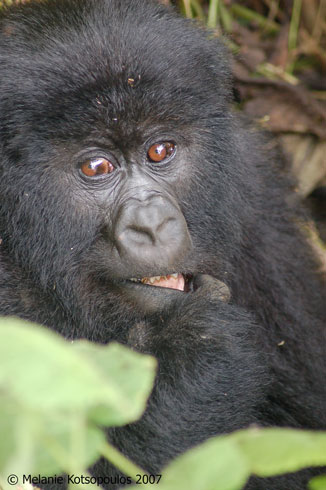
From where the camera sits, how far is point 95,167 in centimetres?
333

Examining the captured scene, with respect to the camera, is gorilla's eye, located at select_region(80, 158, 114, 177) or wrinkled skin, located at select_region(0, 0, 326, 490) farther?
gorilla's eye, located at select_region(80, 158, 114, 177)

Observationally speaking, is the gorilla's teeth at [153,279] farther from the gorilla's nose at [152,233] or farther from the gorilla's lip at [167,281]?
the gorilla's nose at [152,233]

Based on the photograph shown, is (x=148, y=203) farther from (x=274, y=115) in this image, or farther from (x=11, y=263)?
(x=274, y=115)

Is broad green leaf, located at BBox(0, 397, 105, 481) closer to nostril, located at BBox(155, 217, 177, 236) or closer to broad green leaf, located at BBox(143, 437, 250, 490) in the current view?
broad green leaf, located at BBox(143, 437, 250, 490)

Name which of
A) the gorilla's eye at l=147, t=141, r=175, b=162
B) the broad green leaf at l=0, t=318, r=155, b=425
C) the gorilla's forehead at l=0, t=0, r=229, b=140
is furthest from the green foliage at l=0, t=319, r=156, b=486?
the gorilla's eye at l=147, t=141, r=175, b=162

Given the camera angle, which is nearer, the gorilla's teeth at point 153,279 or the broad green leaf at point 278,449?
the broad green leaf at point 278,449

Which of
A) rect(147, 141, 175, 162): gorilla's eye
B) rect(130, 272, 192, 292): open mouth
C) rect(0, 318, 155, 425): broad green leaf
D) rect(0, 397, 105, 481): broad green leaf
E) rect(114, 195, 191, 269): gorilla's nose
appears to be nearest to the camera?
rect(0, 318, 155, 425): broad green leaf

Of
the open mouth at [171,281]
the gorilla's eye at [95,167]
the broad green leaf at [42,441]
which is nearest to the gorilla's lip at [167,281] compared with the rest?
the open mouth at [171,281]

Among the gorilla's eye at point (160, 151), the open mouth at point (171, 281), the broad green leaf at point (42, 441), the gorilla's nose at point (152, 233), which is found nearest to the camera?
the broad green leaf at point (42, 441)

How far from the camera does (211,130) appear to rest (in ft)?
11.4

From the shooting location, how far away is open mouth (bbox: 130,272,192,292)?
3297 millimetres

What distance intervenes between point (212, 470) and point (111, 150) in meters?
2.26

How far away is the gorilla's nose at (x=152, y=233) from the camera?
3033mm

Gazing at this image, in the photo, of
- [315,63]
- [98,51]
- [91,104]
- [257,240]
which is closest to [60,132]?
[91,104]
